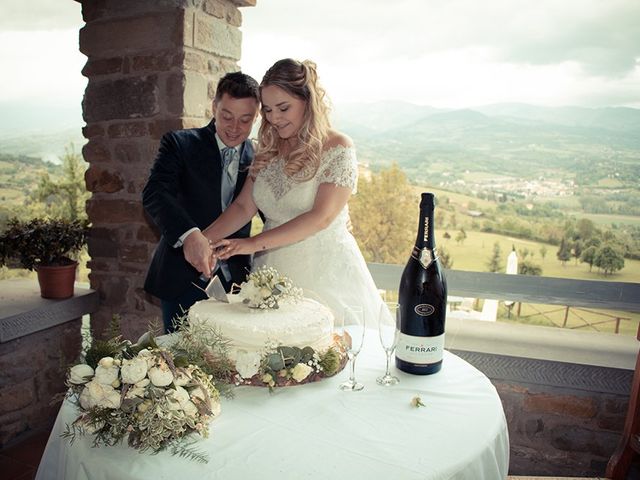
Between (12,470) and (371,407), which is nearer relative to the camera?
(371,407)

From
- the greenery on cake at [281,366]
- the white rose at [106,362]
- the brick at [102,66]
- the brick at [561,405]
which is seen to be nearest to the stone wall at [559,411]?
the brick at [561,405]

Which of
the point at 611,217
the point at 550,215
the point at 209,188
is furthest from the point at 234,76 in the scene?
the point at 611,217

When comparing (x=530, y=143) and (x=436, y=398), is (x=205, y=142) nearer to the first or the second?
(x=436, y=398)

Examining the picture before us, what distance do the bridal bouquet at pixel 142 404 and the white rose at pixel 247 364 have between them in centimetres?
16

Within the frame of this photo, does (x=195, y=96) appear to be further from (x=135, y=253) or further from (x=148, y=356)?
(x=148, y=356)

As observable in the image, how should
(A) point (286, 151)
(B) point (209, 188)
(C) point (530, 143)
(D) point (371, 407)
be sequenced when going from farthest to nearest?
(C) point (530, 143) < (B) point (209, 188) < (A) point (286, 151) < (D) point (371, 407)

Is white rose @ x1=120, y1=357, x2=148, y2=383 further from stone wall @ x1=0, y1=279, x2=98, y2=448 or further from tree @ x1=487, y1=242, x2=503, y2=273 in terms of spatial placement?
tree @ x1=487, y1=242, x2=503, y2=273

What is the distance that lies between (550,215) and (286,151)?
5.80 ft

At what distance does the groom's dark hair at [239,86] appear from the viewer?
2.28 meters

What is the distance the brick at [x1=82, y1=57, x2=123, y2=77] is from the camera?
2961mm

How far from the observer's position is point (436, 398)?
1264mm

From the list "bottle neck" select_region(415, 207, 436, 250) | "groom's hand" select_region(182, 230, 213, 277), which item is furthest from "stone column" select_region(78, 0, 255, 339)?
"bottle neck" select_region(415, 207, 436, 250)

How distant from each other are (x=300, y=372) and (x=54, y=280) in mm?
2216

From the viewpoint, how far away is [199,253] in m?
1.97
